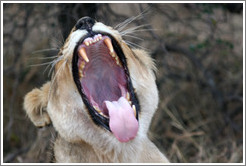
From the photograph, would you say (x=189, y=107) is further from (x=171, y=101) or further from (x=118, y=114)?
(x=118, y=114)

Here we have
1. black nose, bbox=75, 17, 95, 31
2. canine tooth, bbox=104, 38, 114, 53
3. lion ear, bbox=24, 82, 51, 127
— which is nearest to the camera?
black nose, bbox=75, 17, 95, 31

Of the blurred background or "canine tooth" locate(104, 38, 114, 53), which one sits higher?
"canine tooth" locate(104, 38, 114, 53)

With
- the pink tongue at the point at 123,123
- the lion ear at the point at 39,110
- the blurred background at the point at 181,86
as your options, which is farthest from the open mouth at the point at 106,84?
the blurred background at the point at 181,86

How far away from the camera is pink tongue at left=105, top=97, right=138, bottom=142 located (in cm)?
318

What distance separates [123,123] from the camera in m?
3.16

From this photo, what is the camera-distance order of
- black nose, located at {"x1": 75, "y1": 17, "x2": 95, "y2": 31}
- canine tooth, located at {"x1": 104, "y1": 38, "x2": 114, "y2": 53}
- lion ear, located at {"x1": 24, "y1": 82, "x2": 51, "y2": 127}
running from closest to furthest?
black nose, located at {"x1": 75, "y1": 17, "x2": 95, "y2": 31}
canine tooth, located at {"x1": 104, "y1": 38, "x2": 114, "y2": 53}
lion ear, located at {"x1": 24, "y1": 82, "x2": 51, "y2": 127}

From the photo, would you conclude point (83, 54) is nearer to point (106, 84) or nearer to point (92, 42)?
point (92, 42)

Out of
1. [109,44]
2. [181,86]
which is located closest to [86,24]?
[109,44]

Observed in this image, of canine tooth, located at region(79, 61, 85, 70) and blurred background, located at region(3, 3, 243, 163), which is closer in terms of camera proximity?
canine tooth, located at region(79, 61, 85, 70)

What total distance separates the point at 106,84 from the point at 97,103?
0.70ft

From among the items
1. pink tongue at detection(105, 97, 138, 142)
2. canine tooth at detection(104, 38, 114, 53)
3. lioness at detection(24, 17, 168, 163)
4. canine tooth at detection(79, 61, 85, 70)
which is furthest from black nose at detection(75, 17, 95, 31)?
pink tongue at detection(105, 97, 138, 142)

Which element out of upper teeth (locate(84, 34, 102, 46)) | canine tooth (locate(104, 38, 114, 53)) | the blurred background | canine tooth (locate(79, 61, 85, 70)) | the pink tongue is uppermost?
upper teeth (locate(84, 34, 102, 46))

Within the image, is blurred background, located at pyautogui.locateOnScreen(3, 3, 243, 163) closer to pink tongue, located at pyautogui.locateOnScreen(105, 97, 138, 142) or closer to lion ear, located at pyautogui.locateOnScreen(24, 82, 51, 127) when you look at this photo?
lion ear, located at pyautogui.locateOnScreen(24, 82, 51, 127)

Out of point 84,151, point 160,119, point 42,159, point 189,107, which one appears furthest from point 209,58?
point 84,151
